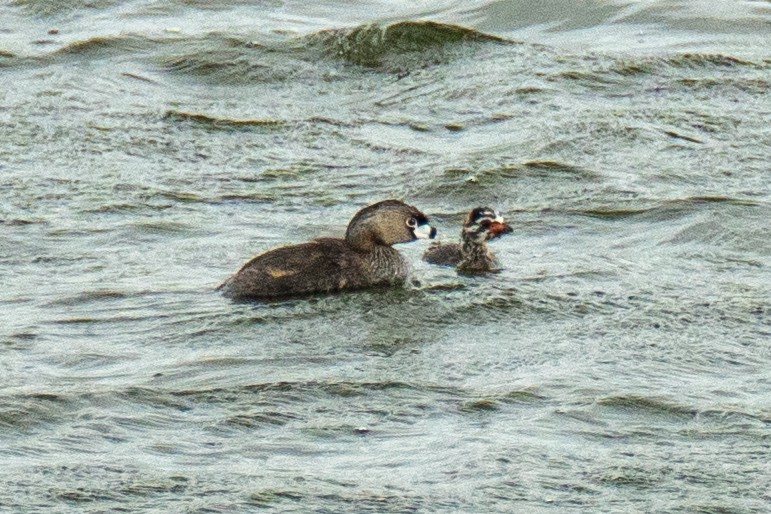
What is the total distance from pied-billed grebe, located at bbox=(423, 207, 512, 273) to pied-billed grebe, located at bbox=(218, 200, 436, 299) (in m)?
0.21

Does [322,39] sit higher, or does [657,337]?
[322,39]

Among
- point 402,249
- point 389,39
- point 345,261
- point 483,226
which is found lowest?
point 402,249

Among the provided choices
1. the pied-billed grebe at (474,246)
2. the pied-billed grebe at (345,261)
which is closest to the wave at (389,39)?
the pied-billed grebe at (474,246)

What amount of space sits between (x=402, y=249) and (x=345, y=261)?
1438mm

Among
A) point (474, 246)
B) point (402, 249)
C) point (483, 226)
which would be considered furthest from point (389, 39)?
point (474, 246)

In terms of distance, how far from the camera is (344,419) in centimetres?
913

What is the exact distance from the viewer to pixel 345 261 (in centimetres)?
1181

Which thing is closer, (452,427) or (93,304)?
(452,427)

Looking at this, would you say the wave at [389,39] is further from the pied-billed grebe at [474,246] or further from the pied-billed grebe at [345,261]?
the pied-billed grebe at [345,261]

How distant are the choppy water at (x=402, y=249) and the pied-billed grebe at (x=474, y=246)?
0.46 feet

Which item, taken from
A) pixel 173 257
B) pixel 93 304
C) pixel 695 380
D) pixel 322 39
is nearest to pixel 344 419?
pixel 695 380

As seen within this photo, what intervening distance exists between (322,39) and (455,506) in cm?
994

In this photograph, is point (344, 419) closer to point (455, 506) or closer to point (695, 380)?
point (455, 506)

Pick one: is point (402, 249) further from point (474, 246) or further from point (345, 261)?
point (345, 261)
